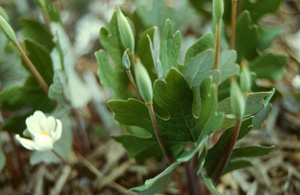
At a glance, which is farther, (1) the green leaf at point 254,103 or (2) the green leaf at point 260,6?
(2) the green leaf at point 260,6

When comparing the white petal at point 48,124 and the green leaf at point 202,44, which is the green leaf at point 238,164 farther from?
the white petal at point 48,124

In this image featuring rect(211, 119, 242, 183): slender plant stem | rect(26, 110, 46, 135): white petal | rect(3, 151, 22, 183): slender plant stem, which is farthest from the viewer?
rect(3, 151, 22, 183): slender plant stem

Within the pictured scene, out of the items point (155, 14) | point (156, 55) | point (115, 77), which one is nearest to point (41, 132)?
point (115, 77)

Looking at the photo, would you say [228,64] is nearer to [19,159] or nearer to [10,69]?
[10,69]

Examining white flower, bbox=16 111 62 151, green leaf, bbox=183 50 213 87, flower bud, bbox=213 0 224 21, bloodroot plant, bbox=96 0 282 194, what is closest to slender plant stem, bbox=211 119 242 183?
bloodroot plant, bbox=96 0 282 194

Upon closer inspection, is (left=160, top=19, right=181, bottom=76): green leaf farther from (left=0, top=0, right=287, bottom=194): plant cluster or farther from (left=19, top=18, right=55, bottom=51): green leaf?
(left=19, top=18, right=55, bottom=51): green leaf

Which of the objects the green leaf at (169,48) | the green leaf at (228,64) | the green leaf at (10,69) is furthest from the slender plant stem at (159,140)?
the green leaf at (10,69)
